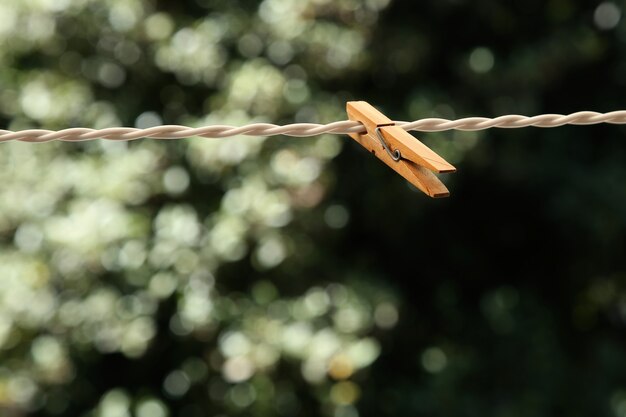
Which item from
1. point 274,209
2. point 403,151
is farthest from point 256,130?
point 274,209

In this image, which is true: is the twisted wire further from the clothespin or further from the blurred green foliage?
the blurred green foliage

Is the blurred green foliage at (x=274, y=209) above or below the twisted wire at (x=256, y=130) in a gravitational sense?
below

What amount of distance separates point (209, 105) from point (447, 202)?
1.21 meters

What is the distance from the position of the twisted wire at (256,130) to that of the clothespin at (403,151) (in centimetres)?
3

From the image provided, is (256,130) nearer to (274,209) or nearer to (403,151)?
(403,151)

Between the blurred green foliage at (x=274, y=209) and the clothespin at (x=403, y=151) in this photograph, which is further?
the blurred green foliage at (x=274, y=209)

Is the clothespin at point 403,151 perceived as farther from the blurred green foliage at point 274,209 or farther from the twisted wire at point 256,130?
the blurred green foliage at point 274,209

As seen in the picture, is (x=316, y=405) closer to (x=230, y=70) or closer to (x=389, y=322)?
(x=389, y=322)

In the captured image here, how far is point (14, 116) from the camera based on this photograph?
13.5ft

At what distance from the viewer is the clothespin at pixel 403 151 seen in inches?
56.8

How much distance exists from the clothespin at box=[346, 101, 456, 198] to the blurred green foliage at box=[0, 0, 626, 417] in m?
2.19

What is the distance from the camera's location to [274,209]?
3.78 m

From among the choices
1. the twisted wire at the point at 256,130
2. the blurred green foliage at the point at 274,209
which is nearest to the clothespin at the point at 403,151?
the twisted wire at the point at 256,130

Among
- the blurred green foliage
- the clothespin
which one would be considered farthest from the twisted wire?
the blurred green foliage
